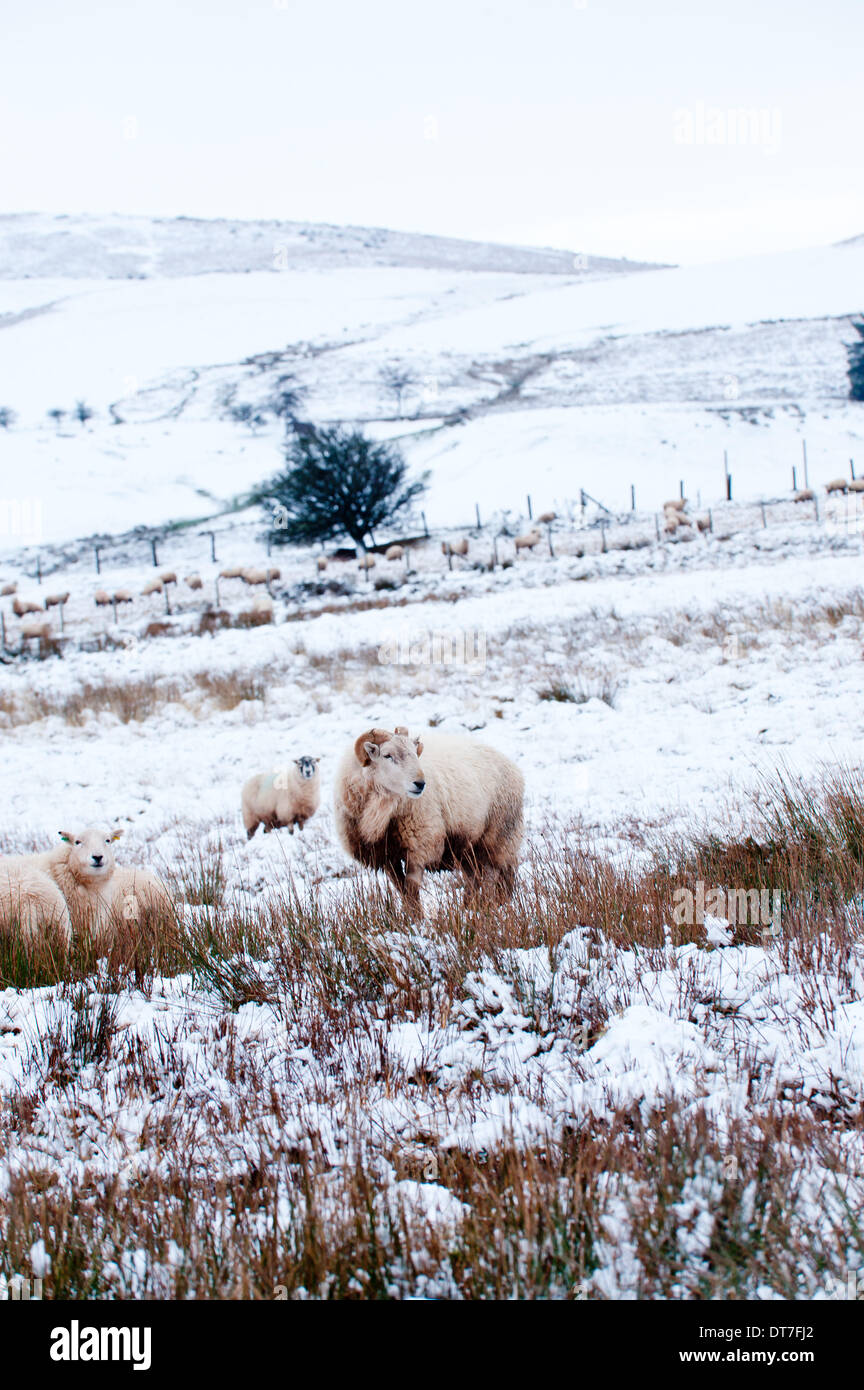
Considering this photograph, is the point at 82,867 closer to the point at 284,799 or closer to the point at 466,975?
the point at 466,975

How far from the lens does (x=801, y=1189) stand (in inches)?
93.6

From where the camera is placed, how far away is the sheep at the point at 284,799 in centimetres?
954

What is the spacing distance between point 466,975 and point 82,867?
128 inches

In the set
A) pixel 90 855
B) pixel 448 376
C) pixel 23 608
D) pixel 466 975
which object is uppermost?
pixel 448 376

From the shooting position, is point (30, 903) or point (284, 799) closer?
point (30, 903)

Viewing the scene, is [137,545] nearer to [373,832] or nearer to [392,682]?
[392,682]

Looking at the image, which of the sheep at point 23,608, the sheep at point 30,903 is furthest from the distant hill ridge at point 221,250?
the sheep at point 30,903

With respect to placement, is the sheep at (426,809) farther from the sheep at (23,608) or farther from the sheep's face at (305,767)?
the sheep at (23,608)

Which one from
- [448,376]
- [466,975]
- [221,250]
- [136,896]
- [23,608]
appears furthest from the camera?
[221,250]

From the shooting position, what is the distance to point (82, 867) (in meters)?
5.75

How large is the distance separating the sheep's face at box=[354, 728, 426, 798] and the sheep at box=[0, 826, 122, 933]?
5.92 ft

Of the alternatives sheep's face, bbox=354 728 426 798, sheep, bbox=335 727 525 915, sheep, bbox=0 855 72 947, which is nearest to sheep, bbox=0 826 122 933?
sheep, bbox=0 855 72 947

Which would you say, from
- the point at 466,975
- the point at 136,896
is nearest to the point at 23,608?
the point at 136,896
